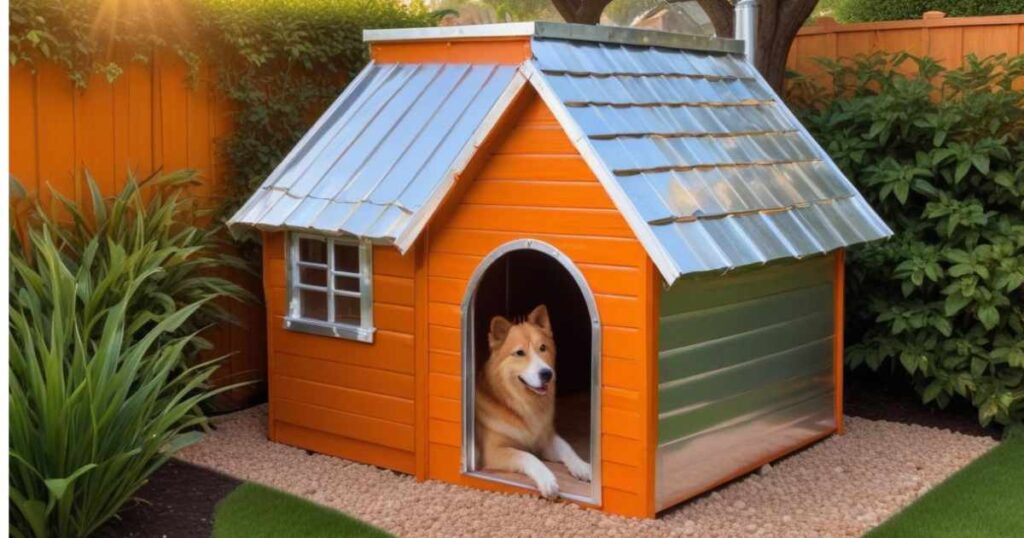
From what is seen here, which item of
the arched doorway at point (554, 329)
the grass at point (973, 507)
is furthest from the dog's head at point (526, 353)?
the grass at point (973, 507)

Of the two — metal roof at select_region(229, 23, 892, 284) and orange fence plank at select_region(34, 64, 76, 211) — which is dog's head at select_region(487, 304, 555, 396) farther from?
orange fence plank at select_region(34, 64, 76, 211)

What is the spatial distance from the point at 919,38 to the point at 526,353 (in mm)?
4535

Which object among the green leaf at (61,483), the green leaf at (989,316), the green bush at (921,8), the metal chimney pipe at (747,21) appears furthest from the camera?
the green bush at (921,8)

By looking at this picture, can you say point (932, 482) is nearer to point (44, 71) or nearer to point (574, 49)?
point (574, 49)

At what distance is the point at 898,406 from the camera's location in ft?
27.1

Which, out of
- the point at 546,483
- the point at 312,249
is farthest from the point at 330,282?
the point at 546,483

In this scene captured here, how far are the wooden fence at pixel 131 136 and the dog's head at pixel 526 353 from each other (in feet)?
6.78

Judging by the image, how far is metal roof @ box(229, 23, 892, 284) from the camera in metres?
5.70

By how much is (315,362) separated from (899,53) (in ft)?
15.7

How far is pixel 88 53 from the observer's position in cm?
680

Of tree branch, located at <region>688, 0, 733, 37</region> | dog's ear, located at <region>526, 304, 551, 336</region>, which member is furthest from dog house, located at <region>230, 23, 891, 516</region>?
tree branch, located at <region>688, 0, 733, 37</region>

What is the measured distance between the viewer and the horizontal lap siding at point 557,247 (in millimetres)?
5695

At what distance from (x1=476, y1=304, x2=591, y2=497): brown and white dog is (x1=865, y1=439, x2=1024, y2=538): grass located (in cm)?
163

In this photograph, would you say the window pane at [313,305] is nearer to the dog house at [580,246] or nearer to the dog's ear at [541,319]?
the dog house at [580,246]
